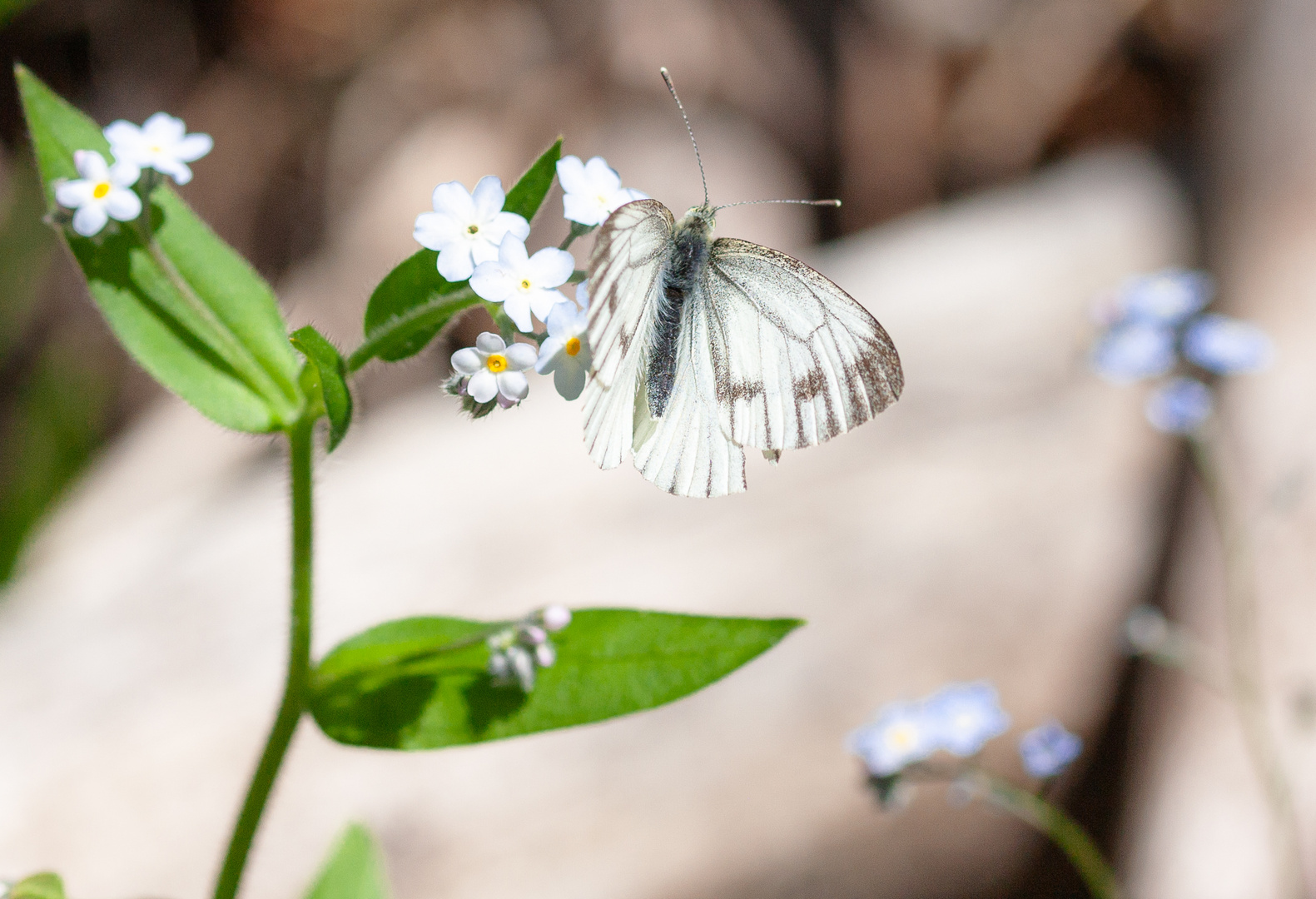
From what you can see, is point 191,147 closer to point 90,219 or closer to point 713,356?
point 90,219

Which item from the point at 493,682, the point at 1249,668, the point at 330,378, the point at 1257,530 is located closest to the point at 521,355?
the point at 330,378

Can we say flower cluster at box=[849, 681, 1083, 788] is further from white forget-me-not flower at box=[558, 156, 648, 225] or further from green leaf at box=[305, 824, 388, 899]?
white forget-me-not flower at box=[558, 156, 648, 225]

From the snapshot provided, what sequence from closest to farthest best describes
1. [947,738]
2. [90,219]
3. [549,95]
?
[90,219], [947,738], [549,95]

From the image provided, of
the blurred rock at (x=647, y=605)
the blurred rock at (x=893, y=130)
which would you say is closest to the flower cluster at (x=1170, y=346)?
the blurred rock at (x=647, y=605)

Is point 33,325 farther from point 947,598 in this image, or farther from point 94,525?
point 947,598

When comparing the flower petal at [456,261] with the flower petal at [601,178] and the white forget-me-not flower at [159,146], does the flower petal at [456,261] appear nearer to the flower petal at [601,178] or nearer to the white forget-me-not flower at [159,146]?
the flower petal at [601,178]
